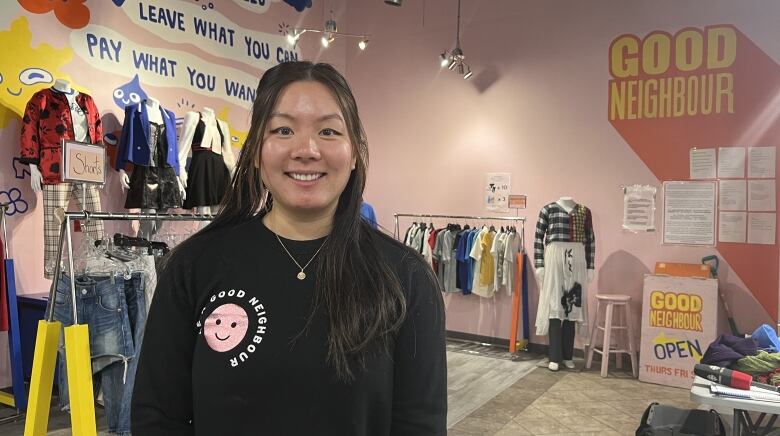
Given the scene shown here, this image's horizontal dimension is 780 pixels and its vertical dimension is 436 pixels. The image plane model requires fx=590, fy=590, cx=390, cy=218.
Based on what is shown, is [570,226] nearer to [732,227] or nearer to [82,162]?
[732,227]

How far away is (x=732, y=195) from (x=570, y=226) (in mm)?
1344

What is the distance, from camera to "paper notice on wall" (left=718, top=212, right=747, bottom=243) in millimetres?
4957

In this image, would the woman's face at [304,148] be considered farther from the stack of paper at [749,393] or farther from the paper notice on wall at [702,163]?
the paper notice on wall at [702,163]

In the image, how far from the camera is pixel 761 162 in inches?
192

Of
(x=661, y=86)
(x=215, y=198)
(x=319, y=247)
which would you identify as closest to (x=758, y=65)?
(x=661, y=86)

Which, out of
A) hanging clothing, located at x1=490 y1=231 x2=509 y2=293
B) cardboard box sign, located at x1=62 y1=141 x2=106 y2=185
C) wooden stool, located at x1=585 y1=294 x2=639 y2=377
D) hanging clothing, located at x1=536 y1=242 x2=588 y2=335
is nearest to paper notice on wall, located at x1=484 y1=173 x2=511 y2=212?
hanging clothing, located at x1=490 y1=231 x2=509 y2=293

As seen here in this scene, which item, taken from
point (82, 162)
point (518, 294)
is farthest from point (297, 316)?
point (518, 294)

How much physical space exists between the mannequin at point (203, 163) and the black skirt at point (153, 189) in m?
0.19

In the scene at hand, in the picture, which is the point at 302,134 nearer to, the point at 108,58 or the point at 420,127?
the point at 108,58

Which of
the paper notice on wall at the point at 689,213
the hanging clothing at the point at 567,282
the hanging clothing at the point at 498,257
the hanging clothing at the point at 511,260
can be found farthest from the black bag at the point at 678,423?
the hanging clothing at the point at 498,257

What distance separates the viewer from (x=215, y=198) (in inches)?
197

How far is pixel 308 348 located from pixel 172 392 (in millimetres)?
266

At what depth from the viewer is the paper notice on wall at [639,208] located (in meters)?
5.30

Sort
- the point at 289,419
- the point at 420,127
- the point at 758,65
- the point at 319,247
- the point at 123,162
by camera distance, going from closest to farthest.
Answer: the point at 289,419
the point at 319,247
the point at 123,162
the point at 758,65
the point at 420,127
